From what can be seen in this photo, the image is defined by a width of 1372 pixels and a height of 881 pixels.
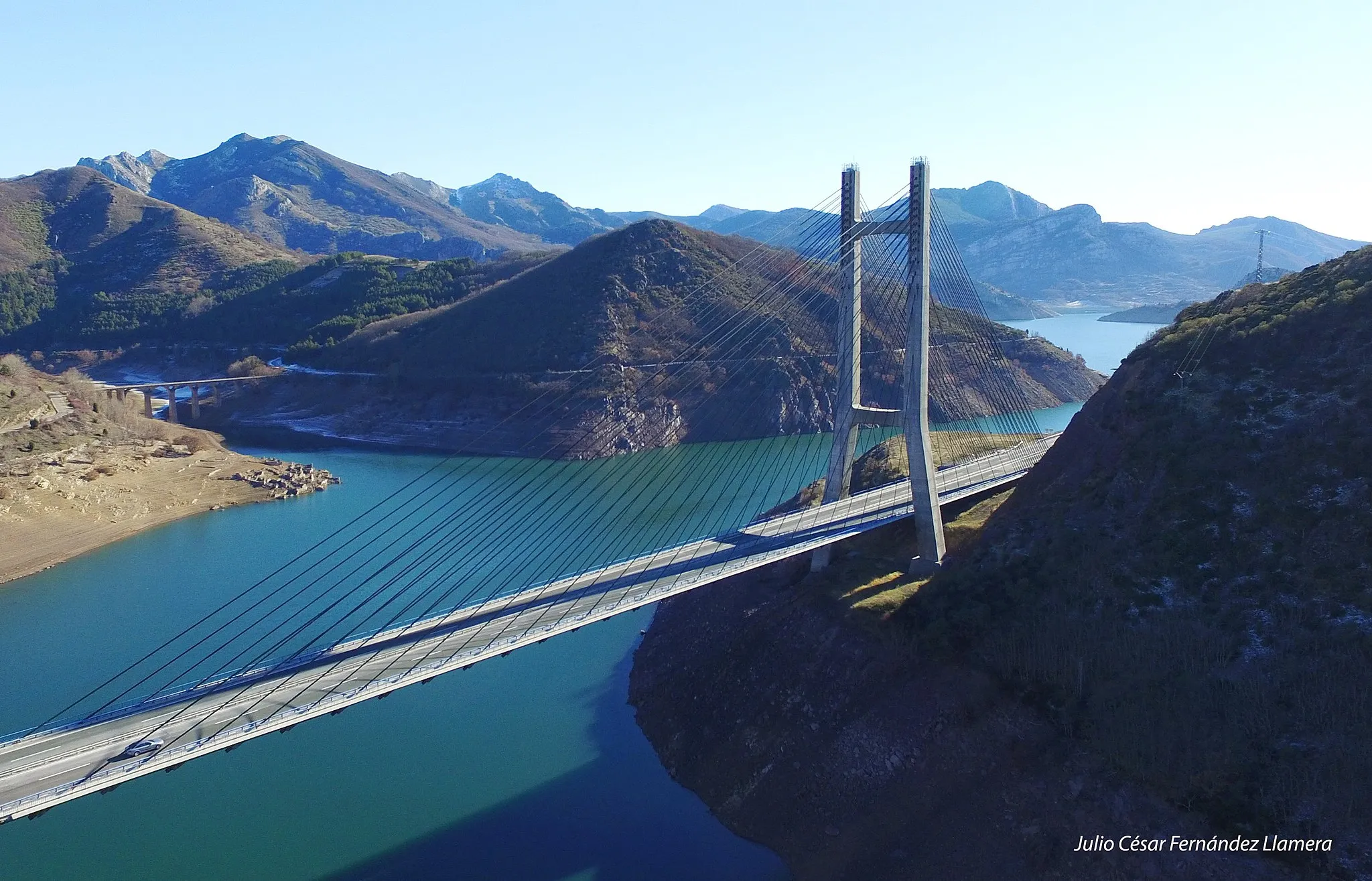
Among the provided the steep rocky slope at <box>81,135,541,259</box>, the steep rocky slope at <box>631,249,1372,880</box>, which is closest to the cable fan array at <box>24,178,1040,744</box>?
the steep rocky slope at <box>631,249,1372,880</box>

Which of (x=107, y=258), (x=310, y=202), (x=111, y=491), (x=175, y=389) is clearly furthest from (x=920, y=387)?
(x=310, y=202)

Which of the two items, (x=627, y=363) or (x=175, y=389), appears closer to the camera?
(x=627, y=363)

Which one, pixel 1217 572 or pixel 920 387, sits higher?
pixel 920 387

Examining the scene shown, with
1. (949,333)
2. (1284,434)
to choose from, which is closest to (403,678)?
(1284,434)

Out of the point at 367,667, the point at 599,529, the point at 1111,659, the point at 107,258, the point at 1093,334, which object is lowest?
the point at 599,529

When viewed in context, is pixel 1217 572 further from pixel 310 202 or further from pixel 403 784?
pixel 310 202

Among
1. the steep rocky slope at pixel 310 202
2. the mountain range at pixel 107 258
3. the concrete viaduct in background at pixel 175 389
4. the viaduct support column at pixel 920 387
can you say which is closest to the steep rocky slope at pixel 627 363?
the concrete viaduct in background at pixel 175 389

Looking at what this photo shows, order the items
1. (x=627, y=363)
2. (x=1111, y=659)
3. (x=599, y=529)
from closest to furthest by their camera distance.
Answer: (x=1111, y=659)
(x=599, y=529)
(x=627, y=363)

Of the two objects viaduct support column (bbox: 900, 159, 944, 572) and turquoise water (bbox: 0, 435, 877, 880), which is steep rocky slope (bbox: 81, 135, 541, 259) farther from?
viaduct support column (bbox: 900, 159, 944, 572)
